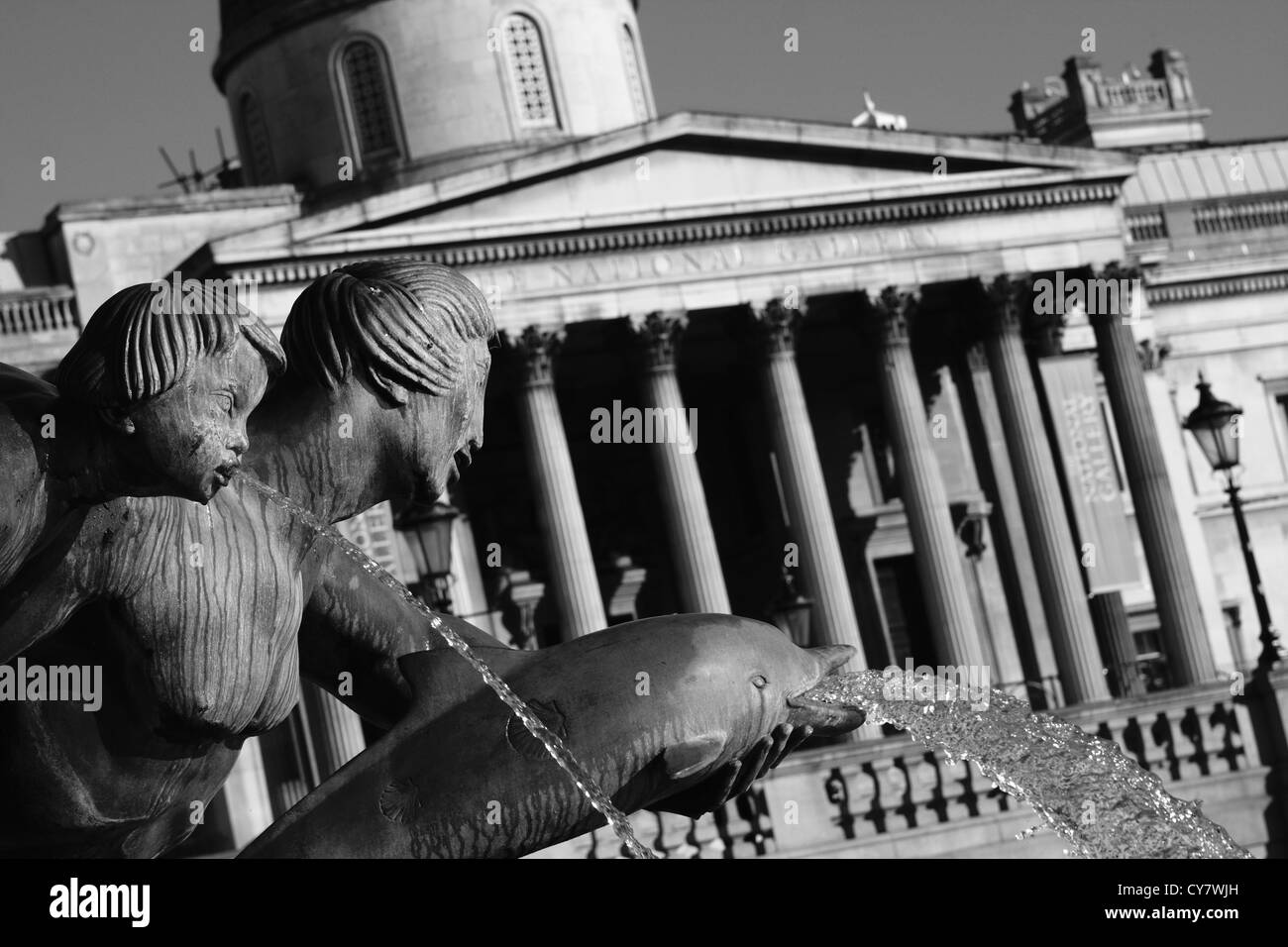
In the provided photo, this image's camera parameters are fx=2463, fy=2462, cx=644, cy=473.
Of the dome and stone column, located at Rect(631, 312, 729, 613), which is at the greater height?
the dome

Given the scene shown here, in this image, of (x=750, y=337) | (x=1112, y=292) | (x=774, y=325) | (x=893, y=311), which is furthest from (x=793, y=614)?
(x=1112, y=292)

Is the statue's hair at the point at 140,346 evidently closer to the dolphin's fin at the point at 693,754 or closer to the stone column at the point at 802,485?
the dolphin's fin at the point at 693,754

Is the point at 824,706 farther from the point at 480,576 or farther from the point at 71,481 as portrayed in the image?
the point at 480,576

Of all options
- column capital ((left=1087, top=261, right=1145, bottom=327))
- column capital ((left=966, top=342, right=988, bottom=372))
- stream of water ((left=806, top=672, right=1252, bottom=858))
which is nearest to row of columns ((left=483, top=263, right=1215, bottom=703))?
column capital ((left=1087, top=261, right=1145, bottom=327))

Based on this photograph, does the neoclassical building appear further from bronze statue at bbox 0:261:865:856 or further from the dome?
bronze statue at bbox 0:261:865:856

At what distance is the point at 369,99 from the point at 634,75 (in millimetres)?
5840

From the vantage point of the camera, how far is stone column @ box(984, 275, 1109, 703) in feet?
138

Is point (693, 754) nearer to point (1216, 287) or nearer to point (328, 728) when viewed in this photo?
point (328, 728)

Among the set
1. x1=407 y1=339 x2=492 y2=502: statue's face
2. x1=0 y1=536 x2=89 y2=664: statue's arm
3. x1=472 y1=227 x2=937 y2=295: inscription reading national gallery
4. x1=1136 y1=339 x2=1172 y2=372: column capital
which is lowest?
x1=0 y1=536 x2=89 y2=664: statue's arm

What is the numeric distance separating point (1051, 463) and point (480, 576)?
10416 mm

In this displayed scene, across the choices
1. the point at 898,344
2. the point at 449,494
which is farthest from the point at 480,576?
the point at 898,344

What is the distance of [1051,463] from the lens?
143 ft

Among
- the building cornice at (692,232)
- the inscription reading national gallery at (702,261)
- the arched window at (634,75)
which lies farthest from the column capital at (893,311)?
the arched window at (634,75)

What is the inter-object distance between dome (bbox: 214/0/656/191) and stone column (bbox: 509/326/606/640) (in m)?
8.08
